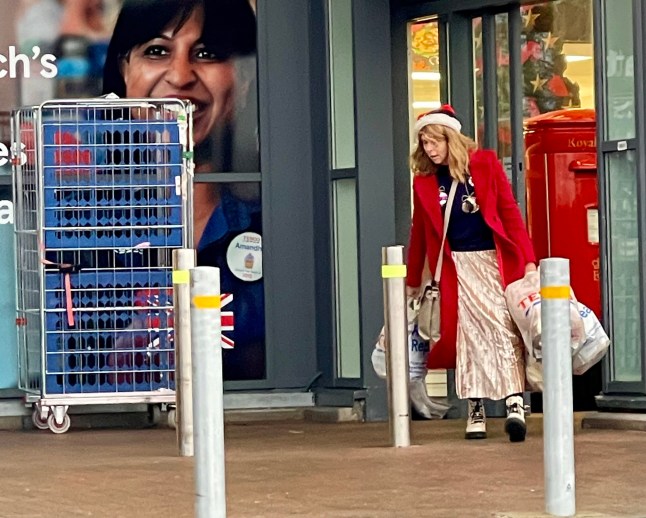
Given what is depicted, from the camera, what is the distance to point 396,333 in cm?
950

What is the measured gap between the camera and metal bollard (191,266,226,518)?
21.4ft

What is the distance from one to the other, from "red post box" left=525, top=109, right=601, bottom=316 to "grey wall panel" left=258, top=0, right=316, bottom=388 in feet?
6.16

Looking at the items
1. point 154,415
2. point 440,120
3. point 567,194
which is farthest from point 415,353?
point 567,194

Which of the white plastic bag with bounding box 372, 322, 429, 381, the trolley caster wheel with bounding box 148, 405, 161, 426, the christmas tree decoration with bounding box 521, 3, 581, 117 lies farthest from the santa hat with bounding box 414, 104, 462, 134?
the christmas tree decoration with bounding box 521, 3, 581, 117

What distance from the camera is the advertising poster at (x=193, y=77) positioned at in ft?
39.6

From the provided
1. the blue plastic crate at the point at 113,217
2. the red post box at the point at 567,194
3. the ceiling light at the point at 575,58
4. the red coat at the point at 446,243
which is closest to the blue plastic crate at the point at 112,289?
the blue plastic crate at the point at 113,217

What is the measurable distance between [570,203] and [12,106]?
427 cm

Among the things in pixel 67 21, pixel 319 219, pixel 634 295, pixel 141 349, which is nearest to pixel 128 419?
pixel 141 349

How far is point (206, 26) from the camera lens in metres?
12.3

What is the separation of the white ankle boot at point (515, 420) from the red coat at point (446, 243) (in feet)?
1.56

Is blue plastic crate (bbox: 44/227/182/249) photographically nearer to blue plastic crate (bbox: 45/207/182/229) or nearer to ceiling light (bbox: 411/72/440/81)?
blue plastic crate (bbox: 45/207/182/229)

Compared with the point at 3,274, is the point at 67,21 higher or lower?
higher

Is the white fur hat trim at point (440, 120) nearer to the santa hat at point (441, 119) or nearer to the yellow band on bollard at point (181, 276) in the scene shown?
the santa hat at point (441, 119)

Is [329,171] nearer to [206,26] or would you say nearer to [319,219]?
[319,219]
